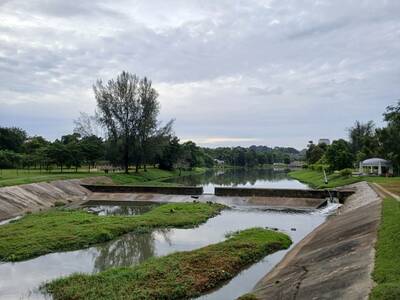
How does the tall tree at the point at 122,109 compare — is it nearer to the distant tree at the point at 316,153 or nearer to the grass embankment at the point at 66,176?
the grass embankment at the point at 66,176

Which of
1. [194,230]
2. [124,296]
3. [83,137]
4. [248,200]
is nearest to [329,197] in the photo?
[248,200]

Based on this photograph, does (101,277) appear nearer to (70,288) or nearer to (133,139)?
(70,288)

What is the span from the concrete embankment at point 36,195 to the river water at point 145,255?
13262 mm

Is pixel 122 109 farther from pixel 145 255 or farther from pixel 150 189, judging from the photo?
pixel 145 255

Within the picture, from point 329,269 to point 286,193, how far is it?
27655mm

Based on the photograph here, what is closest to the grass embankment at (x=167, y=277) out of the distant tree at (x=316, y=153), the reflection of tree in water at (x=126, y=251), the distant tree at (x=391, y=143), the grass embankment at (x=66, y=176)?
the reflection of tree in water at (x=126, y=251)

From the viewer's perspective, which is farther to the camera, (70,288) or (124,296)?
(70,288)

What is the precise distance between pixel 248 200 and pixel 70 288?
28946mm

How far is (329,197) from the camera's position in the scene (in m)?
39.0

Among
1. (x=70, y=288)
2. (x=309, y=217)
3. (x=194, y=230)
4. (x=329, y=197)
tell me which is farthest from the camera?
(x=329, y=197)

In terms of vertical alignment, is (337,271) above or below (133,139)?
below

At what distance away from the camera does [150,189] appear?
46.2 metres

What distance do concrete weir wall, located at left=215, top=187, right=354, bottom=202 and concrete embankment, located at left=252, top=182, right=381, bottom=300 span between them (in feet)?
65.7

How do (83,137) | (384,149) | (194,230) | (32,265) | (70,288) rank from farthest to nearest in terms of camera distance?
1. (83,137)
2. (384,149)
3. (194,230)
4. (32,265)
5. (70,288)
